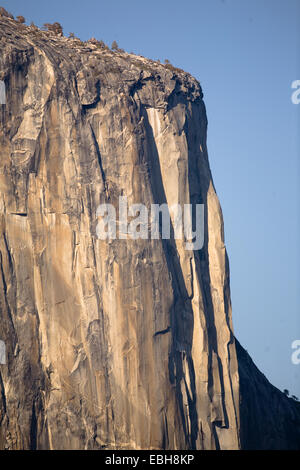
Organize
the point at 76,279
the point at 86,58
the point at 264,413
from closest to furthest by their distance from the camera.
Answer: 1. the point at 76,279
2. the point at 86,58
3. the point at 264,413

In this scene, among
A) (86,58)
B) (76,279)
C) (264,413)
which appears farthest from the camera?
(264,413)

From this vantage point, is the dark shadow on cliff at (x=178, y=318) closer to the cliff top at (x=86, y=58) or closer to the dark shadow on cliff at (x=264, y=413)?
the cliff top at (x=86, y=58)

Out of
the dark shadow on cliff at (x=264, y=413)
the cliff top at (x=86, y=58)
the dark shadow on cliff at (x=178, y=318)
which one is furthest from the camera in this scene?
the dark shadow on cliff at (x=264, y=413)

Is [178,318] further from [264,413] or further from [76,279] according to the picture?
[264,413]

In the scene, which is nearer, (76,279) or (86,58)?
(76,279)

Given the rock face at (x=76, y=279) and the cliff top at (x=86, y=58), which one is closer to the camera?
the rock face at (x=76, y=279)

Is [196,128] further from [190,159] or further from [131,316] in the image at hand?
[131,316]

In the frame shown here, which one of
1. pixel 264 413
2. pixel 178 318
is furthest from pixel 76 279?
pixel 264 413

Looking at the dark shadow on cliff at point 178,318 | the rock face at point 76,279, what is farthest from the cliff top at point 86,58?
the dark shadow on cliff at point 178,318
